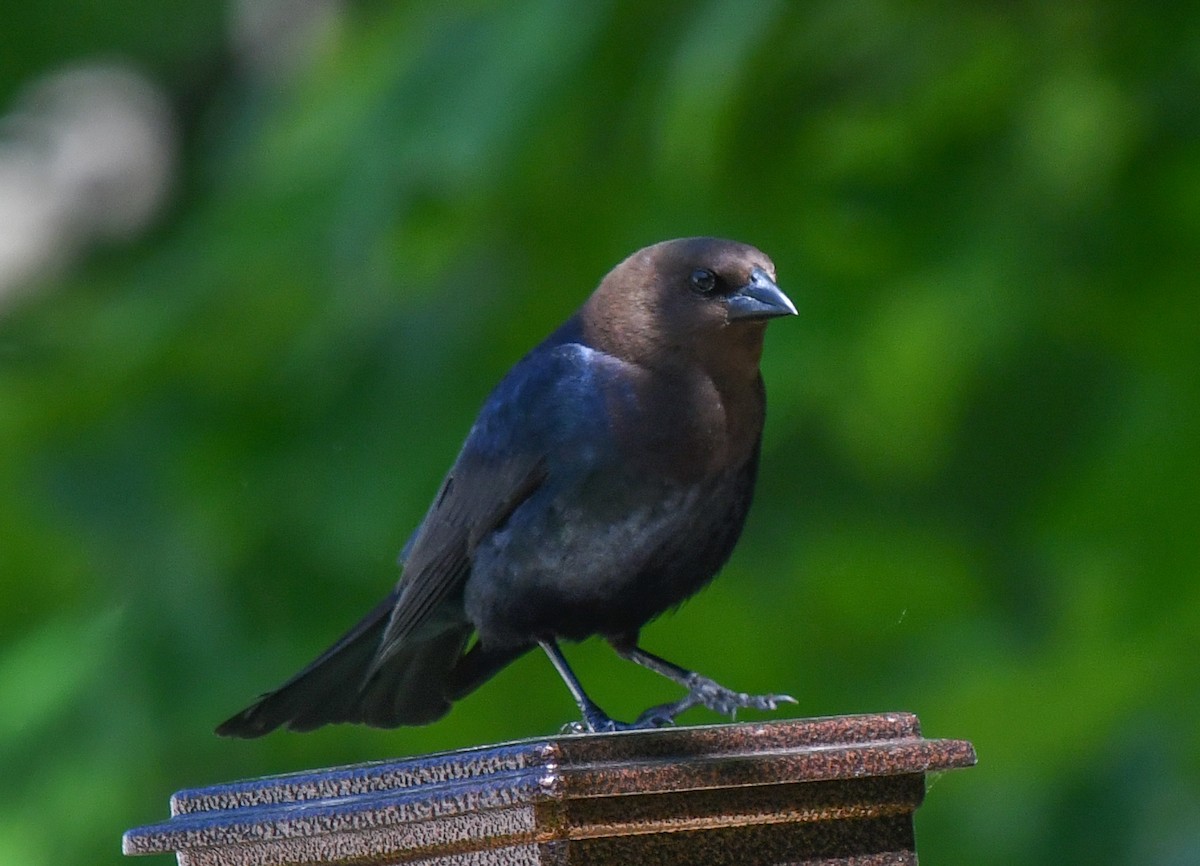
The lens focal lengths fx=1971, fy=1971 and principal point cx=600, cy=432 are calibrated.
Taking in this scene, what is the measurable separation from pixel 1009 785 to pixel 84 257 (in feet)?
13.1

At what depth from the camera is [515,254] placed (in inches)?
201

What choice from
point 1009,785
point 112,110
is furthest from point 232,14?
point 1009,785

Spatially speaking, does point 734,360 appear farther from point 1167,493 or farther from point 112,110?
point 112,110

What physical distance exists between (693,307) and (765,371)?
1158 millimetres

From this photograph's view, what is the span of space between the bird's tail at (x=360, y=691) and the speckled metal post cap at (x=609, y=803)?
2.34 feet

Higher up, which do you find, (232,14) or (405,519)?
(232,14)

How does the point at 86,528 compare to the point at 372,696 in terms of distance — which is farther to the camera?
the point at 86,528

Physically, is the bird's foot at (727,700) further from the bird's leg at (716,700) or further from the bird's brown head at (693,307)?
the bird's brown head at (693,307)

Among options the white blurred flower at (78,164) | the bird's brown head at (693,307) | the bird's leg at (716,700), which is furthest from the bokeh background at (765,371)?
the white blurred flower at (78,164)

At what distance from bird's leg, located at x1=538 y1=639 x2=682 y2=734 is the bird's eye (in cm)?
67

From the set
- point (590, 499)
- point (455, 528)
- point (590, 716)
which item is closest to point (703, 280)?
point (590, 499)

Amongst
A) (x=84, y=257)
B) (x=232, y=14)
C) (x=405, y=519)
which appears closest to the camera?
(x=405, y=519)

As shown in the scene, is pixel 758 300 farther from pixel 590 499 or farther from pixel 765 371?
pixel 765 371

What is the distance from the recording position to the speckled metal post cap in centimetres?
222
